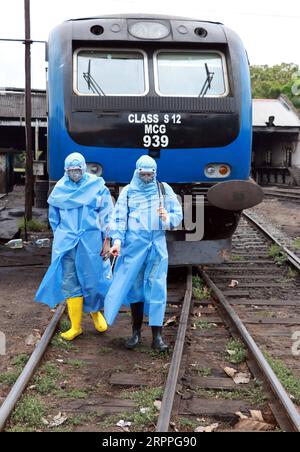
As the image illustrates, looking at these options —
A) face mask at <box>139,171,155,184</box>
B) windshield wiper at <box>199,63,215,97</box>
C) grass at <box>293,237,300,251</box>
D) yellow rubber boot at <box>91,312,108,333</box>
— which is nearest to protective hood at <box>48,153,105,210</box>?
face mask at <box>139,171,155,184</box>

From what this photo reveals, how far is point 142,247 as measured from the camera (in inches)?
198

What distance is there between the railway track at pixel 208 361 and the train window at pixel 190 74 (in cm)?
237

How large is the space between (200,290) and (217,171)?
146 cm

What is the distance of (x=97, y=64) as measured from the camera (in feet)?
23.2

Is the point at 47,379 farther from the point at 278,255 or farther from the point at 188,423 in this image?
the point at 278,255

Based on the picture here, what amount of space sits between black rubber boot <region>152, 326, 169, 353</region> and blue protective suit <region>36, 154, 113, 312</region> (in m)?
0.70

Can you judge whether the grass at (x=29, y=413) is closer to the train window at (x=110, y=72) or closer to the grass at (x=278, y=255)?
the train window at (x=110, y=72)

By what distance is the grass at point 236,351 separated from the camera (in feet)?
16.0

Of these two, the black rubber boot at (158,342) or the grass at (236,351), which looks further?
the black rubber boot at (158,342)

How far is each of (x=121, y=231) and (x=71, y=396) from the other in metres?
1.45

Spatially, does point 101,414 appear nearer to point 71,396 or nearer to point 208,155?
point 71,396
